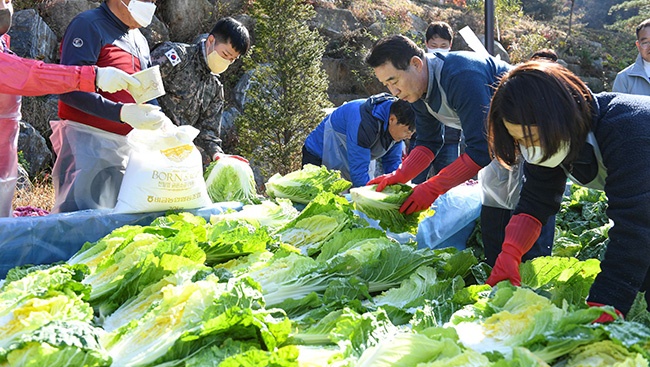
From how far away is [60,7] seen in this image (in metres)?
11.8

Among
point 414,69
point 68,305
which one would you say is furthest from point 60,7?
point 68,305

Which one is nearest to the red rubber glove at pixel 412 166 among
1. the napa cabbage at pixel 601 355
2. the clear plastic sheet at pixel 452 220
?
the clear plastic sheet at pixel 452 220

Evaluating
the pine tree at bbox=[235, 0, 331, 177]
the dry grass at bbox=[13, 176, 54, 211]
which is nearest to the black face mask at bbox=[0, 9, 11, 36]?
the dry grass at bbox=[13, 176, 54, 211]

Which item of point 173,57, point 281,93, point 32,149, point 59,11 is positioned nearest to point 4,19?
point 173,57

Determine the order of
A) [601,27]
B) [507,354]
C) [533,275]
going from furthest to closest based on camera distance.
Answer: [601,27] < [533,275] < [507,354]

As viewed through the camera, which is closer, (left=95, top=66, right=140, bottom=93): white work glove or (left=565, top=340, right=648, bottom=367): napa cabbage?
(left=565, top=340, right=648, bottom=367): napa cabbage

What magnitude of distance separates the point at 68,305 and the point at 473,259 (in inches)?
69.7

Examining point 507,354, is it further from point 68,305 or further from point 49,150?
point 49,150

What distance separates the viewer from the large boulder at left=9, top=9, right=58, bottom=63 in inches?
398

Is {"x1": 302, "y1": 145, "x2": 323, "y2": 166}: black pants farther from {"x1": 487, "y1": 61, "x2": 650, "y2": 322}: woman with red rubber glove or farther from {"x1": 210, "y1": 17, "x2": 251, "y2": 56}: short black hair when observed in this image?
{"x1": 487, "y1": 61, "x2": 650, "y2": 322}: woman with red rubber glove

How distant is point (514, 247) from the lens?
2.64 meters

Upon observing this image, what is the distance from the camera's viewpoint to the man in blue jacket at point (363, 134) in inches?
200

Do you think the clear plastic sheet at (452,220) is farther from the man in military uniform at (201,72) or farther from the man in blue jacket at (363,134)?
the man in military uniform at (201,72)

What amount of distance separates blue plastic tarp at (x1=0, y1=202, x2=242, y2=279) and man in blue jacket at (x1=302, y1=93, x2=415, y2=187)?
220cm
